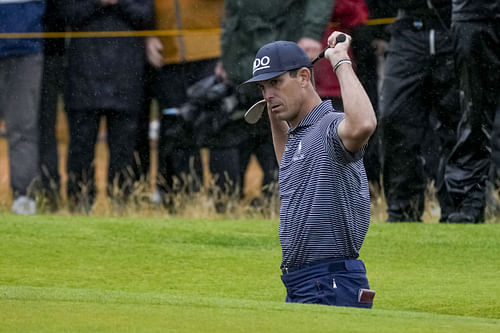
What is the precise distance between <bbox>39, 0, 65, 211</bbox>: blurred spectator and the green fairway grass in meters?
1.31

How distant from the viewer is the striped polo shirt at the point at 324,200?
5.72 metres

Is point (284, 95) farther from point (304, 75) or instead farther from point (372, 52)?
point (372, 52)

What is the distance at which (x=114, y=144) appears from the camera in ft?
40.4

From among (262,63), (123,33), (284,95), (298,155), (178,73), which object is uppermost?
(123,33)

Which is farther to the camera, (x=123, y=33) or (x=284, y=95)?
(x=123, y=33)

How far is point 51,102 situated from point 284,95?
7.05 meters

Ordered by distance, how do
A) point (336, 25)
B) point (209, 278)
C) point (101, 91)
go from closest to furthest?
1. point (209, 278)
2. point (336, 25)
3. point (101, 91)

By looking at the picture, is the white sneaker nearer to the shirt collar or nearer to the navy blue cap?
the navy blue cap

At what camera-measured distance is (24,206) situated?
39.3 feet

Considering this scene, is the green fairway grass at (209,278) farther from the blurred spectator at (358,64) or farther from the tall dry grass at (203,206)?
the blurred spectator at (358,64)

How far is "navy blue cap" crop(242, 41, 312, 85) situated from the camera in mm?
5992

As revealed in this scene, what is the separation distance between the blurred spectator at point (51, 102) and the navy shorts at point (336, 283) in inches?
269

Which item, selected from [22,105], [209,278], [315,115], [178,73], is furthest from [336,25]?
[315,115]

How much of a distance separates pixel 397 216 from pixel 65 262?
3320 mm
